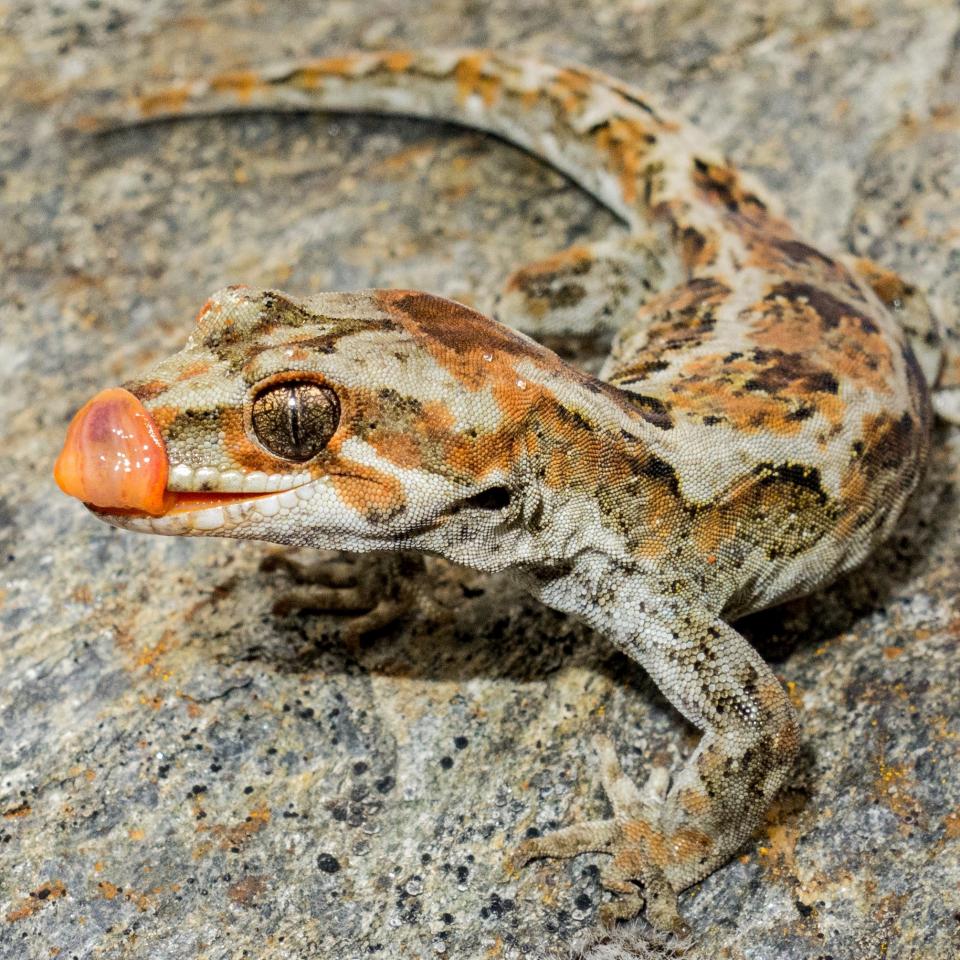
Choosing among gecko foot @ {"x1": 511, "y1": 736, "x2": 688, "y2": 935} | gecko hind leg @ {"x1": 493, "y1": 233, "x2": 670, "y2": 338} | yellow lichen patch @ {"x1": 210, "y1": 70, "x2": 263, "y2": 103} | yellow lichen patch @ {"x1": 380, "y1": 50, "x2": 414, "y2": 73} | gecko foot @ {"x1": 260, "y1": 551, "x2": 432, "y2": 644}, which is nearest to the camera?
gecko foot @ {"x1": 511, "y1": 736, "x2": 688, "y2": 935}

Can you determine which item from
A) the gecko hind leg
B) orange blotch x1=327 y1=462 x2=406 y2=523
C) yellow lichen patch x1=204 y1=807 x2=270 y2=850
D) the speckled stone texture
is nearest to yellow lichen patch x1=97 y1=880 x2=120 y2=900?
the speckled stone texture

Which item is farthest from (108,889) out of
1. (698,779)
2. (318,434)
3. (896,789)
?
(896,789)

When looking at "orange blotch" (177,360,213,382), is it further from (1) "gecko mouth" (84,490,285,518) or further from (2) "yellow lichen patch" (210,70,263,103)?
(2) "yellow lichen patch" (210,70,263,103)

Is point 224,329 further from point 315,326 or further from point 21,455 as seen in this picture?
point 21,455

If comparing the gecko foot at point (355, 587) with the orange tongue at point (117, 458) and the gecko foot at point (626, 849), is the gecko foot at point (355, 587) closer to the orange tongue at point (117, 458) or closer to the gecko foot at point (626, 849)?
the gecko foot at point (626, 849)

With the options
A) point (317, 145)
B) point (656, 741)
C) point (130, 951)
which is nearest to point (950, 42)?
point (317, 145)

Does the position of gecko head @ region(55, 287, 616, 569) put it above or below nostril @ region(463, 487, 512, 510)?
above
